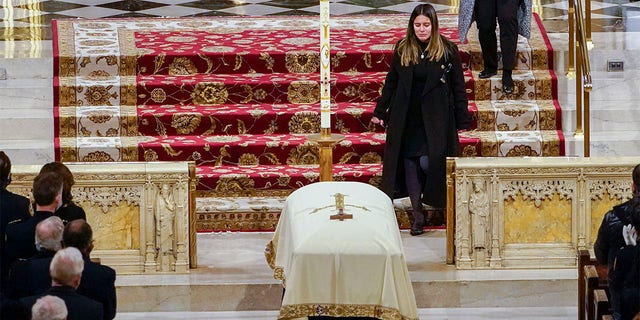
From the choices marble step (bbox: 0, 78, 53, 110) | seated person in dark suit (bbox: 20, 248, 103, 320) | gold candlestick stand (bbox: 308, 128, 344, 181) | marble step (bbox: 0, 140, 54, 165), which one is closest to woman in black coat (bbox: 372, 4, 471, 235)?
gold candlestick stand (bbox: 308, 128, 344, 181)

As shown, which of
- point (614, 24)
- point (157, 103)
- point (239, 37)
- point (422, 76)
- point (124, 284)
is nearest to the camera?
point (124, 284)

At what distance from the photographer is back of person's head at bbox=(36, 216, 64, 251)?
7426 mm

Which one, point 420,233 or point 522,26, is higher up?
point 522,26

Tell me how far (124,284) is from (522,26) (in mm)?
3879

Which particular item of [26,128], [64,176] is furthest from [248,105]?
[64,176]

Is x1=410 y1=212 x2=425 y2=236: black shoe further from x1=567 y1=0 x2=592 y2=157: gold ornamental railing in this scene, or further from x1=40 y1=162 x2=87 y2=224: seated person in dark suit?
x1=40 y1=162 x2=87 y2=224: seated person in dark suit

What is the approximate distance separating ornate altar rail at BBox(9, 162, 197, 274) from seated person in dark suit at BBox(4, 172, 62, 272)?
151 centimetres

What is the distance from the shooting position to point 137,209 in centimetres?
957

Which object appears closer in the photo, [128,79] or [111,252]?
[111,252]

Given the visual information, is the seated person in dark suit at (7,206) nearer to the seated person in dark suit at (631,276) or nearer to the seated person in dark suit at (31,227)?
the seated person in dark suit at (31,227)

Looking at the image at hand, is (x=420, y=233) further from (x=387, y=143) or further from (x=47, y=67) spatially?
(x=47, y=67)

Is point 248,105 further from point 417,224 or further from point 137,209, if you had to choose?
point 137,209

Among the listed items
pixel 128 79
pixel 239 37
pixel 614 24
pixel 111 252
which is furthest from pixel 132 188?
pixel 614 24

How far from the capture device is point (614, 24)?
13.7 metres
